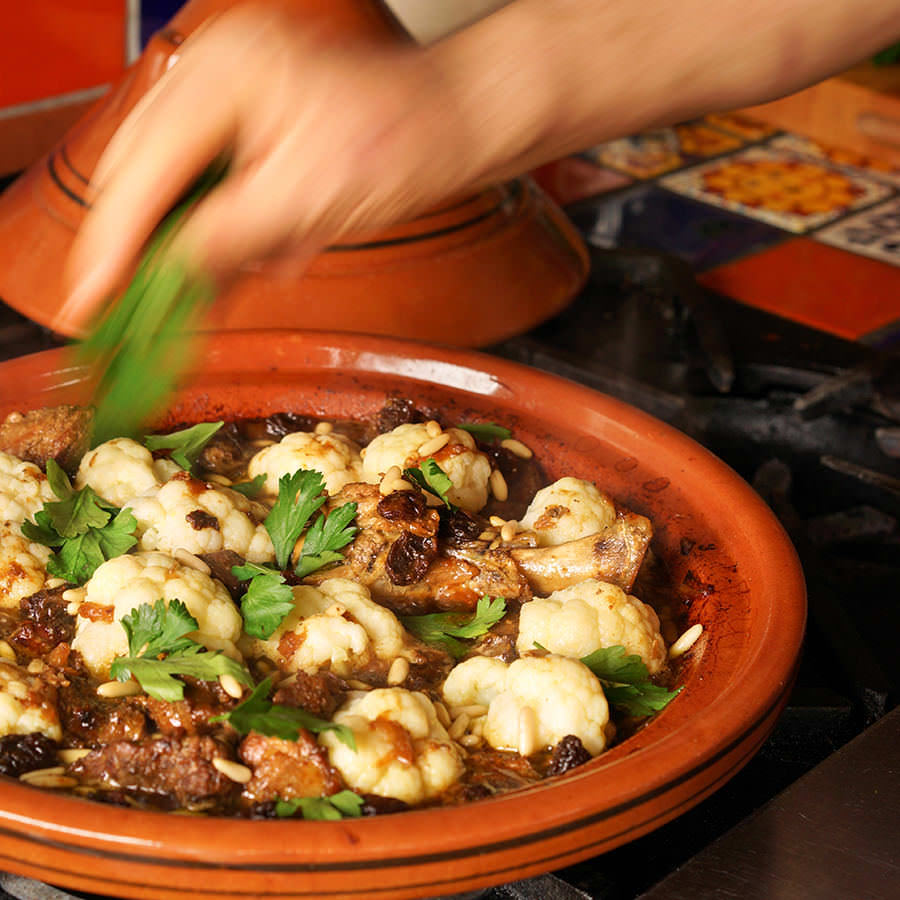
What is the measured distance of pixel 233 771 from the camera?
119 centimetres

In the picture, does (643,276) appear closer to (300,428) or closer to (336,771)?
(300,428)

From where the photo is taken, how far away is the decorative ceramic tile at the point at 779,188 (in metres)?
3.96

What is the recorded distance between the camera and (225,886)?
1036mm

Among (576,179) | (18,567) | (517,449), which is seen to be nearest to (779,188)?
(576,179)

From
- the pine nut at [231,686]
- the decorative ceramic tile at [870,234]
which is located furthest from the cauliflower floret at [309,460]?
the decorative ceramic tile at [870,234]

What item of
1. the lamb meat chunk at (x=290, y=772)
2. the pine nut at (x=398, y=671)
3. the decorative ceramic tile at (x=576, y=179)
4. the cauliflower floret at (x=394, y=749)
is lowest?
the decorative ceramic tile at (x=576, y=179)

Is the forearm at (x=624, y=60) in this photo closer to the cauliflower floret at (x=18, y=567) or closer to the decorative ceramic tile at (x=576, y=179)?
the cauliflower floret at (x=18, y=567)

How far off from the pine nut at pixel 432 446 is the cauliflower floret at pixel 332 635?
30 centimetres

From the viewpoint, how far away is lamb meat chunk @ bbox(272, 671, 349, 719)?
1254 mm

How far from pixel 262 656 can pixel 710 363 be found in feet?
5.08

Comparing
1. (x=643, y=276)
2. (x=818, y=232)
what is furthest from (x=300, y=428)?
(x=818, y=232)

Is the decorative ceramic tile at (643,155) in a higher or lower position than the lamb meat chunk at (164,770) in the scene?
lower

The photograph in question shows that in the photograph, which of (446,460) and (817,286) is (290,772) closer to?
(446,460)

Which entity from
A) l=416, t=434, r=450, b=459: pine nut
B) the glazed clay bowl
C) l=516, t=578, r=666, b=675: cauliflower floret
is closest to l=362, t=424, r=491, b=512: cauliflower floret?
l=416, t=434, r=450, b=459: pine nut
